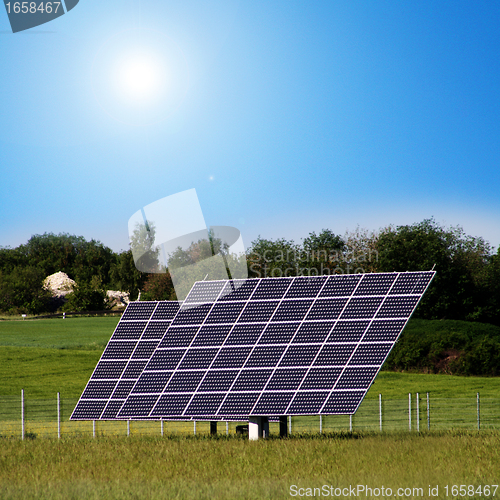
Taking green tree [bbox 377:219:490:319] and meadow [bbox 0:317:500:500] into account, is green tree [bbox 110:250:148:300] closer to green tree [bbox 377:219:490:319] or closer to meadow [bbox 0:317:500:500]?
green tree [bbox 377:219:490:319]

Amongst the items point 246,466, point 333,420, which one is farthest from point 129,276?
point 246,466

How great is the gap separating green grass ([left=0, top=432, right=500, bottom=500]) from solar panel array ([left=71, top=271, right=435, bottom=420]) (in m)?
1.26

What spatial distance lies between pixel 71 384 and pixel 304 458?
139 feet

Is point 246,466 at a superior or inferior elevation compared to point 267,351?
inferior

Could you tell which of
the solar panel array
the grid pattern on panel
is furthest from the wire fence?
the solar panel array

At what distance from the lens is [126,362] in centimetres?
2302

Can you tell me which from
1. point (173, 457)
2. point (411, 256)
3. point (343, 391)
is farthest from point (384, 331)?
point (411, 256)

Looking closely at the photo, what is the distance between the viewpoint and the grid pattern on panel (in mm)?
21453

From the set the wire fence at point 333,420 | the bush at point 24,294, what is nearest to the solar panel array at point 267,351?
the wire fence at point 333,420

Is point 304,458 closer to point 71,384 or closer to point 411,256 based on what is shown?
point 71,384

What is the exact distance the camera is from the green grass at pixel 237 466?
44.3 feet

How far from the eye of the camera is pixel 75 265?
Answer: 135000mm

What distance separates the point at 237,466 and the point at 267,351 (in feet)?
14.3

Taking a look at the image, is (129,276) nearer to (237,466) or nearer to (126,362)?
(126,362)
